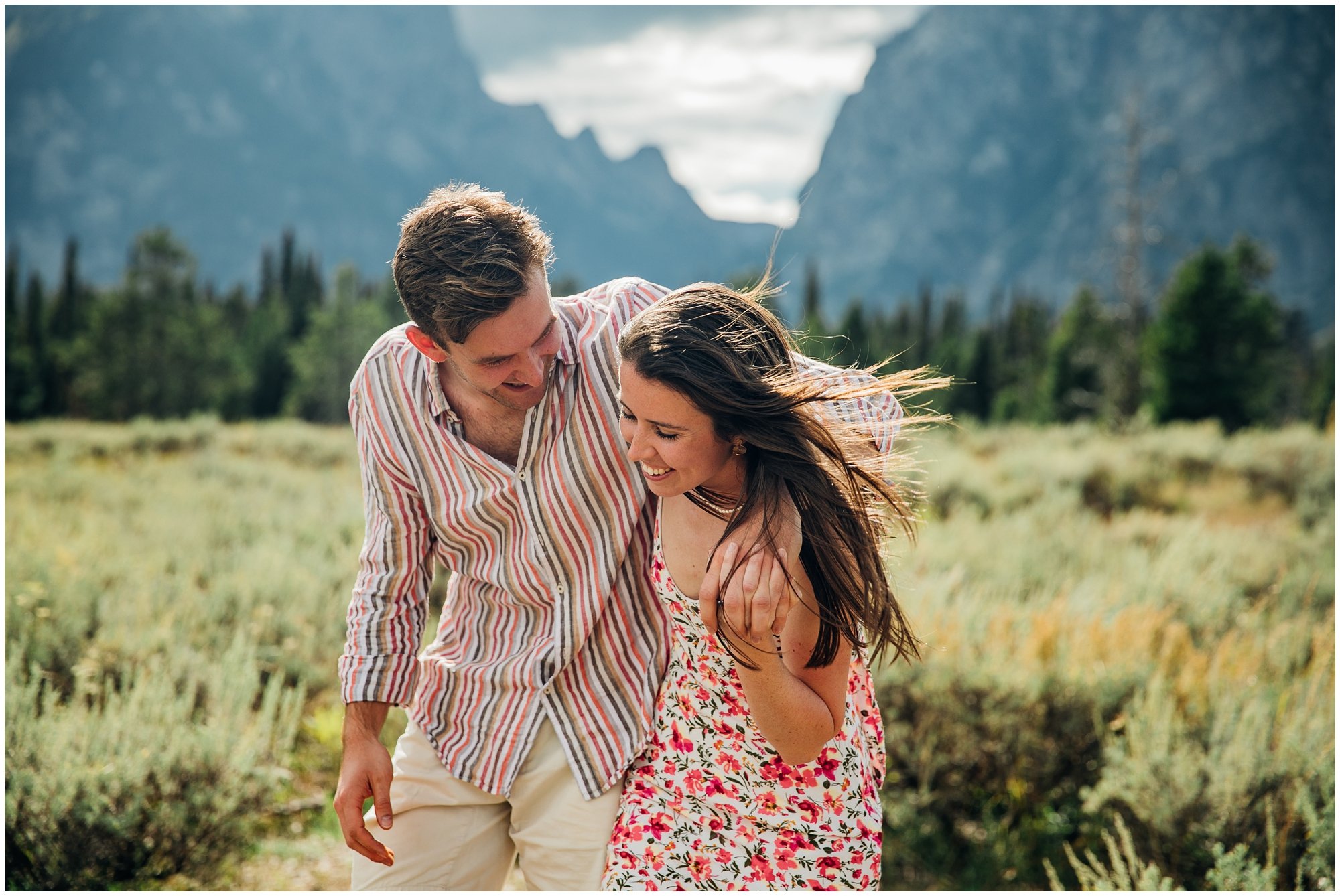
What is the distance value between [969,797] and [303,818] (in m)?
2.99

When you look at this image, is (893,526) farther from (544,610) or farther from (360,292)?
(360,292)

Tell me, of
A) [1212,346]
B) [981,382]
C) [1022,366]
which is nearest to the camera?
[1212,346]

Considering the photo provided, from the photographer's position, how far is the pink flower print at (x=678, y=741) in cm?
203

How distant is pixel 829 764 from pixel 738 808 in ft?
0.74

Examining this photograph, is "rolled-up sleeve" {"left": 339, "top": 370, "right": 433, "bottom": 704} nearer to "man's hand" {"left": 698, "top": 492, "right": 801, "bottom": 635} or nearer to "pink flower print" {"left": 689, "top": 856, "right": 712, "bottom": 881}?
"pink flower print" {"left": 689, "top": 856, "right": 712, "bottom": 881}

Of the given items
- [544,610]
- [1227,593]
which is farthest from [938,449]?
[544,610]

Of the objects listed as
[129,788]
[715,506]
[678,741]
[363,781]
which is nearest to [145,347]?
[129,788]

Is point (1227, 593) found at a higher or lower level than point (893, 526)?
lower

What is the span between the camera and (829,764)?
1.93m

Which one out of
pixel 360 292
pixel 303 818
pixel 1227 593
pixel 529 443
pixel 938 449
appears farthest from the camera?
pixel 360 292

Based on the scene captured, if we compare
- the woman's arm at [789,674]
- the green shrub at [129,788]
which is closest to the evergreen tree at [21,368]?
the green shrub at [129,788]

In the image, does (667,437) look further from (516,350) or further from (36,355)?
(36,355)

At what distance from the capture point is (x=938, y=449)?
12789 mm

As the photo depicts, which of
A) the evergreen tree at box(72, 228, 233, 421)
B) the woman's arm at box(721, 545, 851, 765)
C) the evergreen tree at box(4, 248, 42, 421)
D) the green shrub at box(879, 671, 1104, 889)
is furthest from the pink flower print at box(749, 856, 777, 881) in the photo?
the evergreen tree at box(4, 248, 42, 421)
